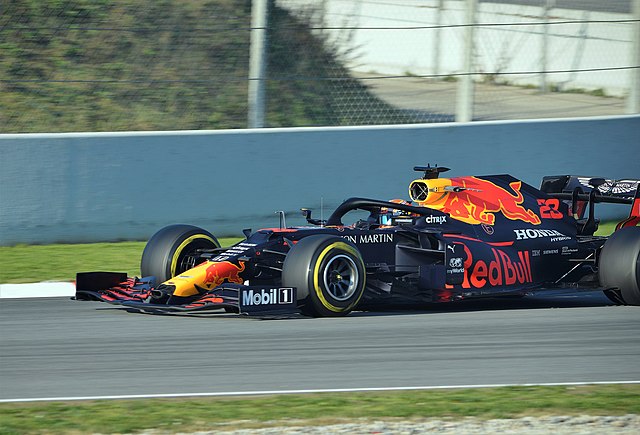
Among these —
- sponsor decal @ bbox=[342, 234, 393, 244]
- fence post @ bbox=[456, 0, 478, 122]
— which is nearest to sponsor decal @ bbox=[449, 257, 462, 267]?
sponsor decal @ bbox=[342, 234, 393, 244]

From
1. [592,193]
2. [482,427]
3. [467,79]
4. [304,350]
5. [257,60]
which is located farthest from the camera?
[467,79]

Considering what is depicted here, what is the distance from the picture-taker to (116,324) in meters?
9.34

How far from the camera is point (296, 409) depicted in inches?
248

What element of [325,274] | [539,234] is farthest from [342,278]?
[539,234]

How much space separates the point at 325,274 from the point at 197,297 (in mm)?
1122

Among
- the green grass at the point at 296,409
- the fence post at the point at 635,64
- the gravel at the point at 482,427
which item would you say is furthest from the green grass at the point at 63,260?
the gravel at the point at 482,427

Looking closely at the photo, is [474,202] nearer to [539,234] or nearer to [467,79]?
[539,234]

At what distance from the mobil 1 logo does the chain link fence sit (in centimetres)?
612

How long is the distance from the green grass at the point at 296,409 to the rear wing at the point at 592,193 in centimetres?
466

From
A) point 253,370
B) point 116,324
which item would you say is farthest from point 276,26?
point 253,370

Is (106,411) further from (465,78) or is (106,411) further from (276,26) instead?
(465,78)

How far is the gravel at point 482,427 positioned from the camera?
19.1 feet

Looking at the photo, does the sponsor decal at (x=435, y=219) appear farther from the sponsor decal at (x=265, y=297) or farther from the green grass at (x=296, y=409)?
the green grass at (x=296, y=409)

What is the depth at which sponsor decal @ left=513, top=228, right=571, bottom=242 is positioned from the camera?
10664 millimetres
